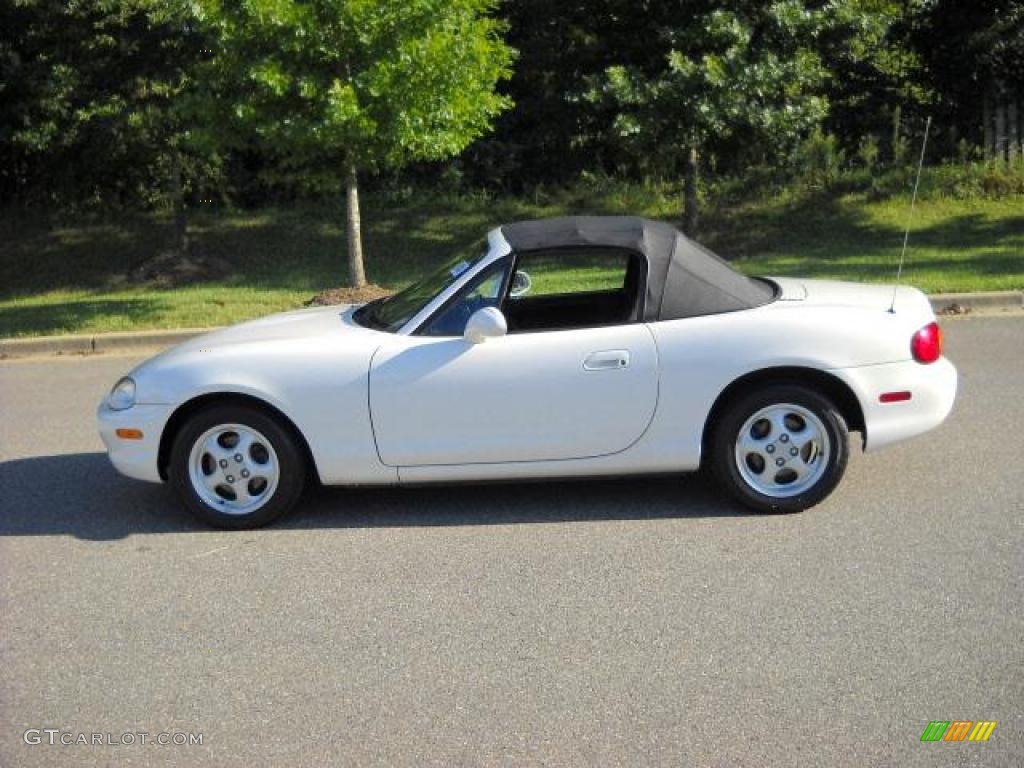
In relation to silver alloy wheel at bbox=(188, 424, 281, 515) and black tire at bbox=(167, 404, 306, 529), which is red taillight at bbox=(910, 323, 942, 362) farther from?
silver alloy wheel at bbox=(188, 424, 281, 515)

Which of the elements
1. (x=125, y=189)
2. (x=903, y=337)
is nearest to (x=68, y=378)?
(x=903, y=337)

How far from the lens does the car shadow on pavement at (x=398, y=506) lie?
6.05 m

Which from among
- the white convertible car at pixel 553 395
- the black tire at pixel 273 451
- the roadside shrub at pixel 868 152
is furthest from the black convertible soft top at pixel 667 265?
the roadside shrub at pixel 868 152

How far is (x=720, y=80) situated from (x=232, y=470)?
1080 cm

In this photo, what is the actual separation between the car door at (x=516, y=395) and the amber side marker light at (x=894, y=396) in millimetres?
1095

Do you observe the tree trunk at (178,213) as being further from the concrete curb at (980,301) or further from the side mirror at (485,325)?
the side mirror at (485,325)

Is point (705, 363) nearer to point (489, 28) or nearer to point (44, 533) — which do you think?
point (44, 533)

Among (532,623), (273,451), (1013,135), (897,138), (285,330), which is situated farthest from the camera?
(897,138)

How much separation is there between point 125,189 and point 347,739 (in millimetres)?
19007

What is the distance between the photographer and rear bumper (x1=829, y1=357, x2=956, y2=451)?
585 centimetres

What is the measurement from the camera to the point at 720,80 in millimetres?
15195

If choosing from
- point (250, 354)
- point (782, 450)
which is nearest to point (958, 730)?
point (782, 450)

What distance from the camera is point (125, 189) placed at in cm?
2133

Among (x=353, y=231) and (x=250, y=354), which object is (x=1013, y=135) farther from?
(x=250, y=354)
